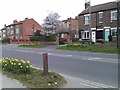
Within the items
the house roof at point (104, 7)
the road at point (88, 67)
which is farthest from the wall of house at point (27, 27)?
the road at point (88, 67)

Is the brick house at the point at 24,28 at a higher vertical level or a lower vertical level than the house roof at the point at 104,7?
lower

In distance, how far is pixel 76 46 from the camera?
40281mm

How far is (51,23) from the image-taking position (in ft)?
221

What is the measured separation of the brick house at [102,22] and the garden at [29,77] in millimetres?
33788

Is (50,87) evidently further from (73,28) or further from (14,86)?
(73,28)

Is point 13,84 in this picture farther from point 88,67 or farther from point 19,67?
point 88,67

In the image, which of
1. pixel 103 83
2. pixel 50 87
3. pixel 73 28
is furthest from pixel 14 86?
pixel 73 28

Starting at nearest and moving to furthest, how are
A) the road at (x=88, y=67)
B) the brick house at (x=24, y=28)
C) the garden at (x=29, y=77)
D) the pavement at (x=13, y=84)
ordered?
the garden at (x=29, y=77)
the pavement at (x=13, y=84)
the road at (x=88, y=67)
the brick house at (x=24, y=28)

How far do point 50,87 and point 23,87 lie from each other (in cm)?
85

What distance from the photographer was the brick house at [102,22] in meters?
45.0

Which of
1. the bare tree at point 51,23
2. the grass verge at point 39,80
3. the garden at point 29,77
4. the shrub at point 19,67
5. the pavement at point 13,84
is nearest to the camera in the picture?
the grass verge at point 39,80

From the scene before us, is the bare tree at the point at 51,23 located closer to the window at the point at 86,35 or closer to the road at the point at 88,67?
the window at the point at 86,35

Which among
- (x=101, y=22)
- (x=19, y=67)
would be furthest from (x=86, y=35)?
(x=19, y=67)

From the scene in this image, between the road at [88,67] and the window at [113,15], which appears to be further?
the window at [113,15]
